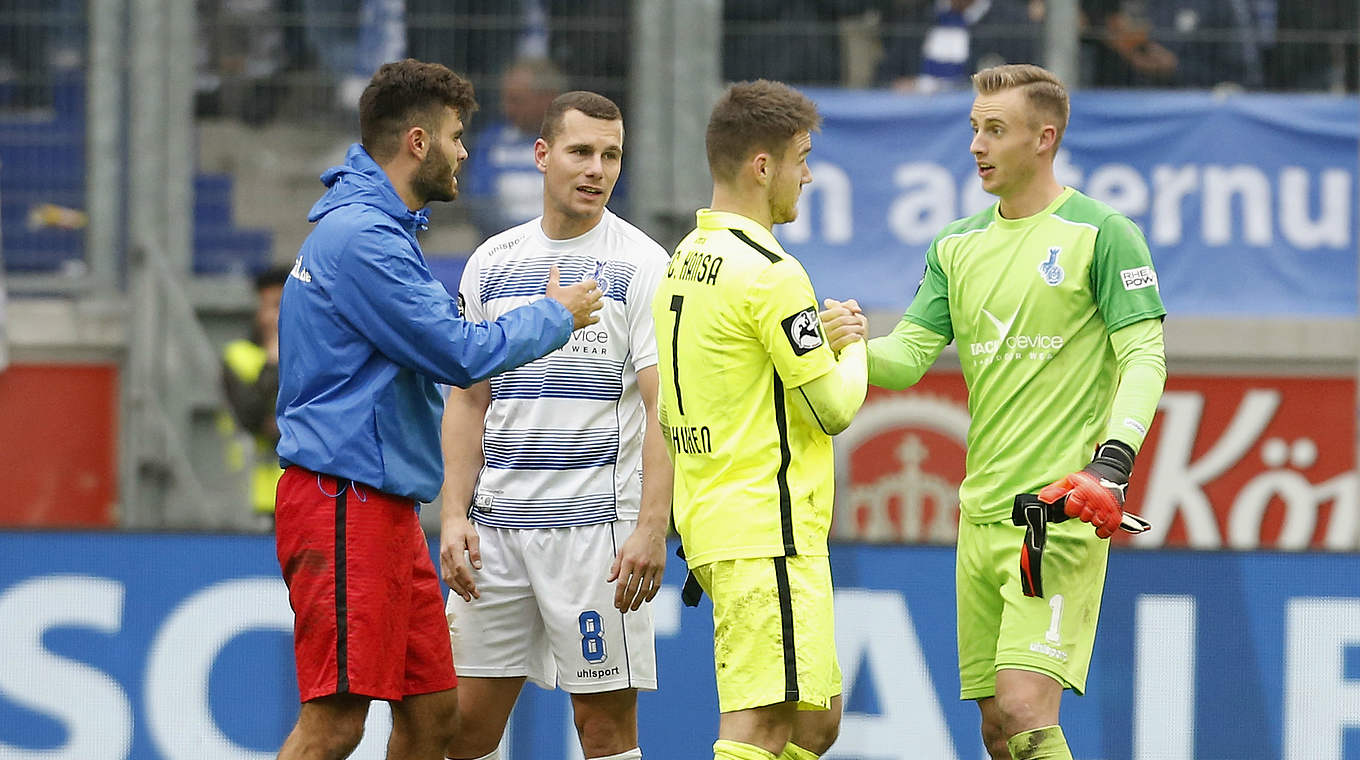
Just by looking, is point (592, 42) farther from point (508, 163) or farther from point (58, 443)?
point (58, 443)

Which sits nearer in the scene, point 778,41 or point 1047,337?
point 1047,337

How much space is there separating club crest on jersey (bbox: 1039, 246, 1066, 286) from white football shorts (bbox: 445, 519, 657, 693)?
1.36 m

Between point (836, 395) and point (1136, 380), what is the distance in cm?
77

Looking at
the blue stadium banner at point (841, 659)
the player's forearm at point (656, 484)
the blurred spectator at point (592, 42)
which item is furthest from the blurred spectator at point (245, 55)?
the player's forearm at point (656, 484)

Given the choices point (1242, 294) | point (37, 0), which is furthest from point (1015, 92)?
point (37, 0)

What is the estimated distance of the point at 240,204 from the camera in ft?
34.6

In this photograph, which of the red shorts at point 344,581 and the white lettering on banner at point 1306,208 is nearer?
the red shorts at point 344,581

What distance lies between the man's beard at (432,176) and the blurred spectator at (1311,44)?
23.6 feet

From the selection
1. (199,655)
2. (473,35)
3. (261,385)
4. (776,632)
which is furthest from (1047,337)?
(473,35)

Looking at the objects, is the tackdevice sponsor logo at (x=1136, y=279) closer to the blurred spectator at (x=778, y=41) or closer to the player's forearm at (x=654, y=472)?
the player's forearm at (x=654, y=472)

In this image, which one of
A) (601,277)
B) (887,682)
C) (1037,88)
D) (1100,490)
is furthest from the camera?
(887,682)

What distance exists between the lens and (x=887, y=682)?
6.20 meters

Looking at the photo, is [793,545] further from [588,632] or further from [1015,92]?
[1015,92]

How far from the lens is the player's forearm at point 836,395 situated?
4465mm
